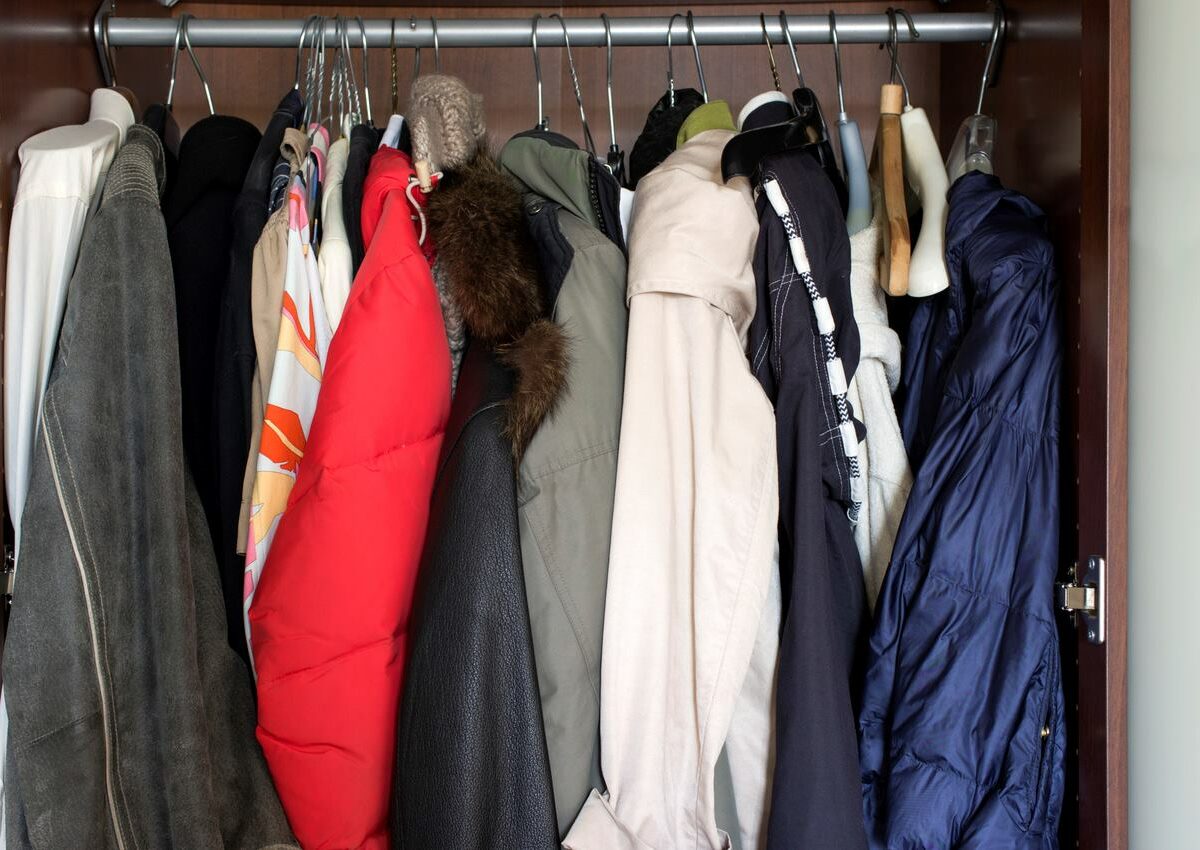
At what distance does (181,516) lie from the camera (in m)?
0.98

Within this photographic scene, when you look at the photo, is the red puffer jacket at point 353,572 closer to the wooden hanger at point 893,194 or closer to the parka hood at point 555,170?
the parka hood at point 555,170

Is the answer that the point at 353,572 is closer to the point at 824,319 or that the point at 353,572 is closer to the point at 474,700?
the point at 474,700

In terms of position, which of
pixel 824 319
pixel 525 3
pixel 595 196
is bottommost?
pixel 824 319

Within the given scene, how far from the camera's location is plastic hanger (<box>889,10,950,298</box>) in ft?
3.63

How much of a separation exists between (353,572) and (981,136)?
86 cm

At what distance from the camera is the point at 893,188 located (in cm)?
117

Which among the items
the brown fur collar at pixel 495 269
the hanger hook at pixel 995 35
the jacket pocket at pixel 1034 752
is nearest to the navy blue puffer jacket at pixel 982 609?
the jacket pocket at pixel 1034 752

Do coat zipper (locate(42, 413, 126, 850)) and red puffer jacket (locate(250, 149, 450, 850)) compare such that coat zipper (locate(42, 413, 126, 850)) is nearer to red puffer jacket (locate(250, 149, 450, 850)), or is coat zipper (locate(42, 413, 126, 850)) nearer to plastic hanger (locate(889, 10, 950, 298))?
red puffer jacket (locate(250, 149, 450, 850))

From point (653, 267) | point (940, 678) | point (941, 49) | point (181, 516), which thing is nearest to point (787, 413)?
point (653, 267)

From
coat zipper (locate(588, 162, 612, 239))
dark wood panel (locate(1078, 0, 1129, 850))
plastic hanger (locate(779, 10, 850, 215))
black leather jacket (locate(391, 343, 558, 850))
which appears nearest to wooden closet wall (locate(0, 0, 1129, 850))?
dark wood panel (locate(1078, 0, 1129, 850))

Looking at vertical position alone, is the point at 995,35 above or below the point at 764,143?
above

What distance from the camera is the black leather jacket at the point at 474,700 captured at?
94 cm

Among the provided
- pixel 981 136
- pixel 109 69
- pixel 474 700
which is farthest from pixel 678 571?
pixel 109 69

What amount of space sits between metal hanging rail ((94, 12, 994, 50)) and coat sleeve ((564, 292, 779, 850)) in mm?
410
